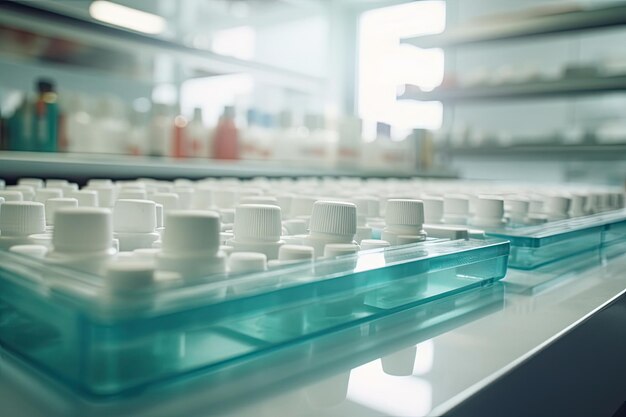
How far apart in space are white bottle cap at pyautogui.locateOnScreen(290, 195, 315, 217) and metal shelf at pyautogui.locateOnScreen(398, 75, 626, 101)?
2214 millimetres

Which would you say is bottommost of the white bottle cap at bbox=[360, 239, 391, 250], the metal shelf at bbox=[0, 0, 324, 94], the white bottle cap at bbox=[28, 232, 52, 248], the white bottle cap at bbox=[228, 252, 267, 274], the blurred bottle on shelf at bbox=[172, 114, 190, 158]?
the white bottle cap at bbox=[360, 239, 391, 250]

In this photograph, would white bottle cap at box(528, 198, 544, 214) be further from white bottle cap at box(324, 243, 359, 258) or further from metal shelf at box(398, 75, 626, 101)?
metal shelf at box(398, 75, 626, 101)

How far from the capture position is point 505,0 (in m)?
3.20

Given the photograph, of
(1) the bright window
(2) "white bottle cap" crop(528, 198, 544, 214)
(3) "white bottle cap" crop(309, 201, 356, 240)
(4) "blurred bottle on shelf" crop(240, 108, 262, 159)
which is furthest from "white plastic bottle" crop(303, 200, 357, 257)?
(1) the bright window

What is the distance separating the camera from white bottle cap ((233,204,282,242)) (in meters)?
0.36

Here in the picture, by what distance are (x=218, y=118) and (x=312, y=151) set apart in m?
0.38

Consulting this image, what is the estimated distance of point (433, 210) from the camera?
0.60 meters

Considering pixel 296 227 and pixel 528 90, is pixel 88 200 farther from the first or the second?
pixel 528 90

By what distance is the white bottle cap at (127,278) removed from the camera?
230mm

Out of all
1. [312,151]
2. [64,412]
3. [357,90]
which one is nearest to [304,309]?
[64,412]

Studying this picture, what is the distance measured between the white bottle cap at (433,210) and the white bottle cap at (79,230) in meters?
0.39

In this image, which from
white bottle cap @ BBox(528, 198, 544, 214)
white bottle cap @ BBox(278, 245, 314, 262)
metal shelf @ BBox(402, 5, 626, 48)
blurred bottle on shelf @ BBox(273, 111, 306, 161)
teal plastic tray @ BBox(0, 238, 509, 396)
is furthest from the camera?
metal shelf @ BBox(402, 5, 626, 48)

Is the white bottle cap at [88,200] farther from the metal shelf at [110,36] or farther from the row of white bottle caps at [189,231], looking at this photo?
the metal shelf at [110,36]

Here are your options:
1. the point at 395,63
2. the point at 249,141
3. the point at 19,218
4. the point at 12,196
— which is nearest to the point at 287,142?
the point at 249,141
